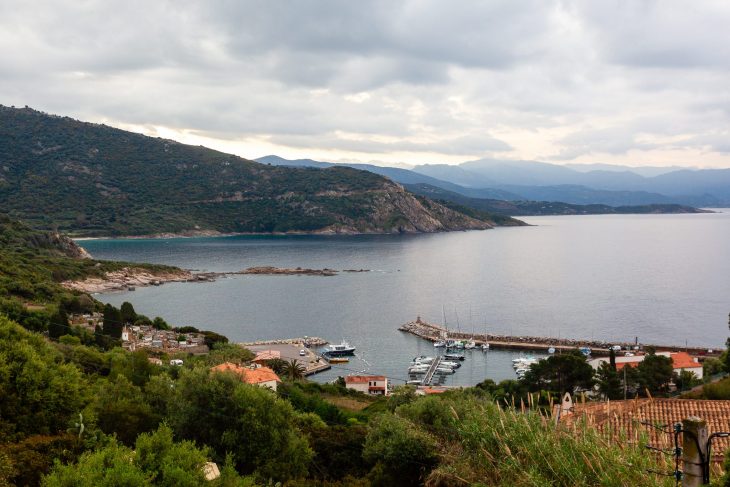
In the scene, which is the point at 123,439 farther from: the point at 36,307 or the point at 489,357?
the point at 489,357

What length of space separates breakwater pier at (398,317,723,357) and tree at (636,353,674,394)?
15946 millimetres

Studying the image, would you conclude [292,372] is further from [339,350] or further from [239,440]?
[239,440]

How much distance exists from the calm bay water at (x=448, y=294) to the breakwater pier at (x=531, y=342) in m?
1.80

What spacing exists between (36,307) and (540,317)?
4582 centimetres

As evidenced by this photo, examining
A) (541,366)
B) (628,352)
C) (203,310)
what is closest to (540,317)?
(628,352)

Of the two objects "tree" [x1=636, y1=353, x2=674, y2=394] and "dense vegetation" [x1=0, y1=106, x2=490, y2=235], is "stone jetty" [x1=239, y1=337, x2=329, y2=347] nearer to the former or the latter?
"tree" [x1=636, y1=353, x2=674, y2=394]

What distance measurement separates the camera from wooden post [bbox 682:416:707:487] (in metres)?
4.51

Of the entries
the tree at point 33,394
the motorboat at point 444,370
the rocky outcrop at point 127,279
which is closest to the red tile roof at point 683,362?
the motorboat at point 444,370

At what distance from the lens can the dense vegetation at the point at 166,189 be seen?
461ft

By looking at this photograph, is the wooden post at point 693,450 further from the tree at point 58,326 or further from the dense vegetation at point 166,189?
the dense vegetation at point 166,189

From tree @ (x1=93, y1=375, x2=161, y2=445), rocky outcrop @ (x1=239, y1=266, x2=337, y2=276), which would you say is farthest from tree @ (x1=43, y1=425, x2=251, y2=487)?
rocky outcrop @ (x1=239, y1=266, x2=337, y2=276)

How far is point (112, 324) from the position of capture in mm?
36344

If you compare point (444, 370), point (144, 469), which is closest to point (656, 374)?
point (444, 370)

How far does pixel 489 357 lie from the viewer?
4544 centimetres
